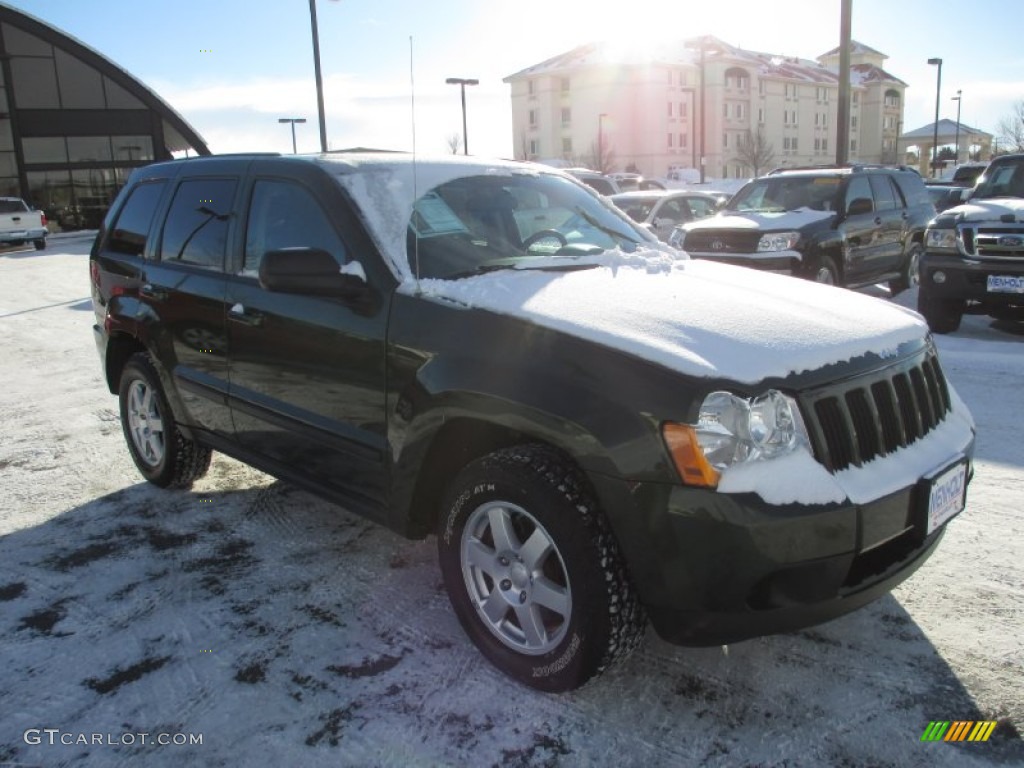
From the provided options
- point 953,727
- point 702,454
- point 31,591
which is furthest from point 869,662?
point 31,591

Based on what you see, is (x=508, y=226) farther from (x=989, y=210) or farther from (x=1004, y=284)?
(x=989, y=210)

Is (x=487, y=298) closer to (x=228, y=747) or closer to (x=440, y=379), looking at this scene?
(x=440, y=379)

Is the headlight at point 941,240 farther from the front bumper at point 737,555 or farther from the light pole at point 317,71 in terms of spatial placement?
the light pole at point 317,71

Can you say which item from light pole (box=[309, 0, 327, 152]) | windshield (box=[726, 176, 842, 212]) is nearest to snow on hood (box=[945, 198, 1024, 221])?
windshield (box=[726, 176, 842, 212])

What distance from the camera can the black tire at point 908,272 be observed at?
38.1 ft

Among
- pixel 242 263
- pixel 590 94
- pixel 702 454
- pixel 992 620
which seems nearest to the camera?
pixel 702 454

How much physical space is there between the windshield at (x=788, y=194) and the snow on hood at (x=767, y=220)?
213mm

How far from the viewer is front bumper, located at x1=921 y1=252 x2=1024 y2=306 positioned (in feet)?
26.1

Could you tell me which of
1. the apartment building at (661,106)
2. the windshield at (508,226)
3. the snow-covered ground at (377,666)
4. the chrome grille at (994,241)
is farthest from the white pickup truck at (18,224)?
the apartment building at (661,106)

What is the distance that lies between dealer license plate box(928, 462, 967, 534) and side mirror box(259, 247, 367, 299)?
208cm

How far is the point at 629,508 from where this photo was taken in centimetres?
237

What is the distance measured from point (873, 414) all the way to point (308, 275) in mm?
2002

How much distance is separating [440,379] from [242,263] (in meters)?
1.52

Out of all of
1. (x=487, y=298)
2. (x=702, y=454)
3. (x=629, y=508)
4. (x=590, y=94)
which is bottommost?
(x=629, y=508)
